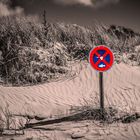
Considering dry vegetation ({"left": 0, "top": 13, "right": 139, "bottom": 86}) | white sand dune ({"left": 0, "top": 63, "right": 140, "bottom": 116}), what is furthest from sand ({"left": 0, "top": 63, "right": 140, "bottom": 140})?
dry vegetation ({"left": 0, "top": 13, "right": 139, "bottom": 86})

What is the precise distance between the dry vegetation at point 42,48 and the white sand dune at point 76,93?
60 centimetres

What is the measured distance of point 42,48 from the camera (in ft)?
28.1

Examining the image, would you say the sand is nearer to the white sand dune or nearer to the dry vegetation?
the white sand dune

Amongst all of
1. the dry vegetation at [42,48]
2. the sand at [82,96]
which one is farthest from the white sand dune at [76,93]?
the dry vegetation at [42,48]

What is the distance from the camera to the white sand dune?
5.89 m

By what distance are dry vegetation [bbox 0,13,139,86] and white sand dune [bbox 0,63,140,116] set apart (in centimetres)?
60

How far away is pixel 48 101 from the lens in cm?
628

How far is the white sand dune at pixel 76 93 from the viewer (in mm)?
5895

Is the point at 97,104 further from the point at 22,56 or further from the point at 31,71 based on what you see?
the point at 22,56

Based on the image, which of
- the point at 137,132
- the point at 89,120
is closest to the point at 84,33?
the point at 89,120

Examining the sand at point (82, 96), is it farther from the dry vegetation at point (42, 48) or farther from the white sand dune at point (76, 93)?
the dry vegetation at point (42, 48)

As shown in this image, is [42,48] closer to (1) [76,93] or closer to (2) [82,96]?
(1) [76,93]

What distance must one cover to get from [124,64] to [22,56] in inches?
144

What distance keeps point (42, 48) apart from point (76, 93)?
2.66m
